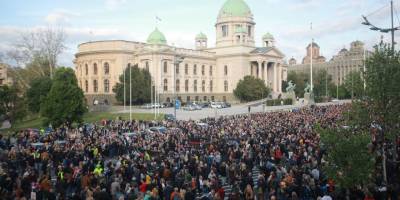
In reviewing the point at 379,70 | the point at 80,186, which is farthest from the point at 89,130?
the point at 379,70

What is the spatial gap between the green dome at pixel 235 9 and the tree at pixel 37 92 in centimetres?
5966

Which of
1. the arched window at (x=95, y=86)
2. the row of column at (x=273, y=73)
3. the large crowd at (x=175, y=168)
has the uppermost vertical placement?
the row of column at (x=273, y=73)

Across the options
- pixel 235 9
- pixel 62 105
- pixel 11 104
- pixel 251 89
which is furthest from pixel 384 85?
pixel 235 9

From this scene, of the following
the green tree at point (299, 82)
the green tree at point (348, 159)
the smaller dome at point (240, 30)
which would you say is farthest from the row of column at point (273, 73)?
the green tree at point (348, 159)

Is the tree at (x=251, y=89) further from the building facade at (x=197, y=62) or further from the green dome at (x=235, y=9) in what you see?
the green dome at (x=235, y=9)

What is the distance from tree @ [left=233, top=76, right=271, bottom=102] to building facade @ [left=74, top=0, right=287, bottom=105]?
377 inches

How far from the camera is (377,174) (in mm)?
17500

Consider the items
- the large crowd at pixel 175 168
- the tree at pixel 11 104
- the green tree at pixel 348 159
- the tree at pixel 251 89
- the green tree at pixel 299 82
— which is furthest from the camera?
the green tree at pixel 299 82

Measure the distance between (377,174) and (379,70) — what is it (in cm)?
422

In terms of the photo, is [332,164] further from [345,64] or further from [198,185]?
[345,64]

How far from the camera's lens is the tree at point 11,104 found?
48.2 meters

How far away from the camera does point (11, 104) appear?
50.5m

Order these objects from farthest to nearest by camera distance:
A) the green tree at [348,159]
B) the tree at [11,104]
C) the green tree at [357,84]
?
the tree at [11,104], the green tree at [357,84], the green tree at [348,159]

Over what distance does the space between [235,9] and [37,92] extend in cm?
6291
